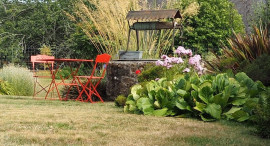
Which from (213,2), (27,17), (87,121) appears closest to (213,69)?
(87,121)

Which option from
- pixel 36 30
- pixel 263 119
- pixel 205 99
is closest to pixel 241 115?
pixel 205 99

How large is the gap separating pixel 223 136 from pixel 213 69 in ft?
12.0

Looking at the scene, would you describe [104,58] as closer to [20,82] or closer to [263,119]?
[20,82]

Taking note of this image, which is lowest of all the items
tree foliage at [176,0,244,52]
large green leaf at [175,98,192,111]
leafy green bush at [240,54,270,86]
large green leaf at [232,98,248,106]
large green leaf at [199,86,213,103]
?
large green leaf at [175,98,192,111]

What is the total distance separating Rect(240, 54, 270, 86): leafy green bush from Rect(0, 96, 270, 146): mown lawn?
151 cm

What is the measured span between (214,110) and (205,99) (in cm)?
22

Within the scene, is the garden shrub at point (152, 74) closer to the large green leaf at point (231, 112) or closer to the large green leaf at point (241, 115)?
the large green leaf at point (231, 112)

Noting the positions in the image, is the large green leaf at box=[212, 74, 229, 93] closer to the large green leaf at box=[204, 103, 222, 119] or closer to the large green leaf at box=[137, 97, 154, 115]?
the large green leaf at box=[204, 103, 222, 119]

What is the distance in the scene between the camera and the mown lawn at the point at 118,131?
3.61 m

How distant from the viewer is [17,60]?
18.4 meters

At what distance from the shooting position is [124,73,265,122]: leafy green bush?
16.2ft

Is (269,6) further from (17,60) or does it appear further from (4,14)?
(4,14)

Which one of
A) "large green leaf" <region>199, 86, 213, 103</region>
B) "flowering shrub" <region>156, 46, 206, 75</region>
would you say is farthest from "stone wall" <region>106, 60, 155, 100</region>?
"large green leaf" <region>199, 86, 213, 103</region>

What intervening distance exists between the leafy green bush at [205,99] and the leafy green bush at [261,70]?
577 mm
